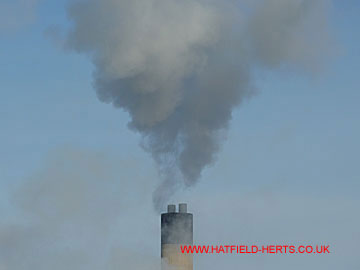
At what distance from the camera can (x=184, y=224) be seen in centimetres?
4512

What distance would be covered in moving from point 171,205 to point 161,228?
5.52 ft

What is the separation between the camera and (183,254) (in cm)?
4462

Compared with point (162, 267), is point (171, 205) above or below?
above

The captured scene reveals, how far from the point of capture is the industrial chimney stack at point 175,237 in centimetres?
4453

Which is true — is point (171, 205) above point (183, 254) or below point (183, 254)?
above

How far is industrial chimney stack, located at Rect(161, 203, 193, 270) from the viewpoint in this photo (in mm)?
44531

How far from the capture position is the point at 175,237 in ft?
147

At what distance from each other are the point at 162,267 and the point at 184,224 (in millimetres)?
3166

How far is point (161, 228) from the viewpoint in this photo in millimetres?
45562

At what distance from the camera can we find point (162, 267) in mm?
45062

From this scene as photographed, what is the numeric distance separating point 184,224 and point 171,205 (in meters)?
1.52

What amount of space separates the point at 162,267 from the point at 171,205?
4.09 meters
